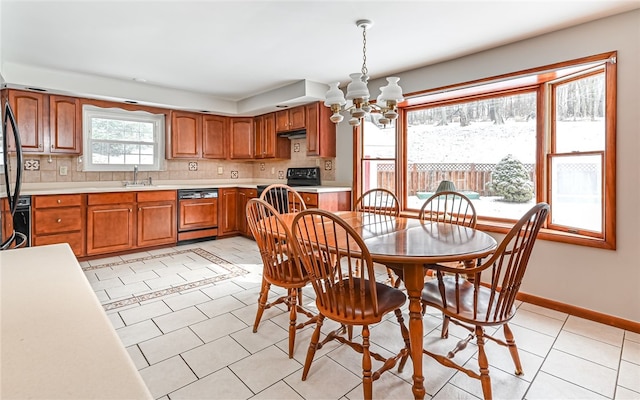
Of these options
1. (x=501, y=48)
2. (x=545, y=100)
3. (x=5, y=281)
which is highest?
(x=501, y=48)

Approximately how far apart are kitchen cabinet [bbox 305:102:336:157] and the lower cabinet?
2.16 metres

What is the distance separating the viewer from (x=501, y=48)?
3.13m

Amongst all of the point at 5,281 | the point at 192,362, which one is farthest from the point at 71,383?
the point at 192,362

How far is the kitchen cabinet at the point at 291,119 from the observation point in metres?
4.95

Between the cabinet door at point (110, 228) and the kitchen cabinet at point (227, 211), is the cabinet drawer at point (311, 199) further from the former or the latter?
the cabinet door at point (110, 228)

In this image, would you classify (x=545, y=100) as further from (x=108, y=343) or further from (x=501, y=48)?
(x=108, y=343)

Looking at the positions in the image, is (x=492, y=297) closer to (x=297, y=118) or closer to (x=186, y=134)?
(x=297, y=118)

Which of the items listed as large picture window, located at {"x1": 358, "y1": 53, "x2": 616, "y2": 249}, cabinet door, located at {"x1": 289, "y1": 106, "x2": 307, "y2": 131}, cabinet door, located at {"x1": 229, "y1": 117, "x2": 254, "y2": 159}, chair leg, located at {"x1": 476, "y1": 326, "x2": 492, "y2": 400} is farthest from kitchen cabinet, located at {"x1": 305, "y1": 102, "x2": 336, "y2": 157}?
chair leg, located at {"x1": 476, "y1": 326, "x2": 492, "y2": 400}

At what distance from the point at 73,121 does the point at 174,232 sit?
1918 mm

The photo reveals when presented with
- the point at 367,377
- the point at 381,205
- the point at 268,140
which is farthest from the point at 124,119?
the point at 367,377

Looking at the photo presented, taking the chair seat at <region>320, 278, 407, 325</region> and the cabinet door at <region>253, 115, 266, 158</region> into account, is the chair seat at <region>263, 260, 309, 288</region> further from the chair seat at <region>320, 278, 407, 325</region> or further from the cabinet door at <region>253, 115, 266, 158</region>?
the cabinet door at <region>253, 115, 266, 158</region>

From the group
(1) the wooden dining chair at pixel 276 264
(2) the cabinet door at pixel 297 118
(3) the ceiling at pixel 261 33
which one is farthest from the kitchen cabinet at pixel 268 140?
(1) the wooden dining chair at pixel 276 264

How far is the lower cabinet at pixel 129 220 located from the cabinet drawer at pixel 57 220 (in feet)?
0.43

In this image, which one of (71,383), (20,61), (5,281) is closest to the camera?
(71,383)
